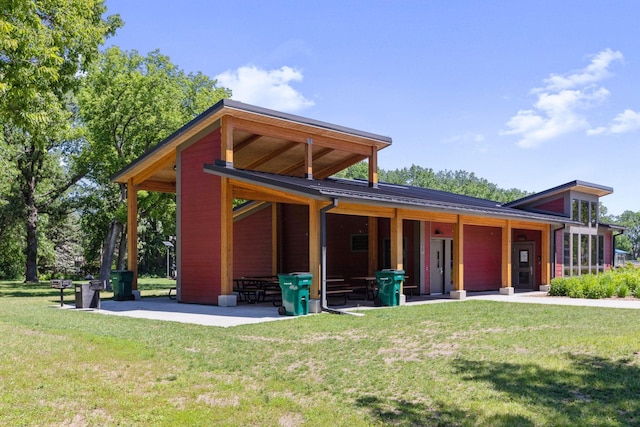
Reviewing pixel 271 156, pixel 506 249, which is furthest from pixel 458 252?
pixel 271 156

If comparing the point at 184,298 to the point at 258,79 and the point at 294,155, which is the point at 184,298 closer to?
the point at 294,155

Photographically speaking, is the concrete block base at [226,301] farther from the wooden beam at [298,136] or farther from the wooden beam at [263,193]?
the wooden beam at [298,136]

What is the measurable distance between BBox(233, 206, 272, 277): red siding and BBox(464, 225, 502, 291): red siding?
7.47 metres

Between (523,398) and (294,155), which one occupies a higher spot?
(294,155)

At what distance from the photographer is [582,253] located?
77.6ft

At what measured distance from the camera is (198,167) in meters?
16.1

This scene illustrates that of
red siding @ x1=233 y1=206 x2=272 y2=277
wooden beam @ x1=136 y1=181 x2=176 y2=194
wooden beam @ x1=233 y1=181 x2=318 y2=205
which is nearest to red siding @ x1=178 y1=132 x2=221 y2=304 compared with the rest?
wooden beam @ x1=233 y1=181 x2=318 y2=205

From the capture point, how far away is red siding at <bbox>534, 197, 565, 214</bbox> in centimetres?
2386

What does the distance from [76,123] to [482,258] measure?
86.3ft

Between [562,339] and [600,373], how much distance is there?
2374 millimetres

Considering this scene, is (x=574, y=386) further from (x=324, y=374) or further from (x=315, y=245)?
(x=315, y=245)

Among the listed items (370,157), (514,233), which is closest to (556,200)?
(514,233)

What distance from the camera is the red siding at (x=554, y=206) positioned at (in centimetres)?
2386

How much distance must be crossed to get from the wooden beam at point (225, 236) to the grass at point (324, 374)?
4.01 meters
